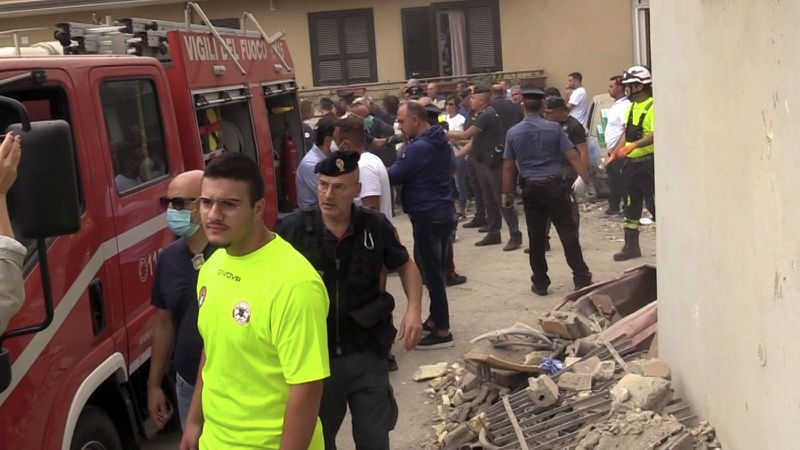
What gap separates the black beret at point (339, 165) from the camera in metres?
4.43

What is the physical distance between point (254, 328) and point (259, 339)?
0.13 feet

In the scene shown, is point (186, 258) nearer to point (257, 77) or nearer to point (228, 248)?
point (228, 248)

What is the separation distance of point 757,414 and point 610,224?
30.9 feet

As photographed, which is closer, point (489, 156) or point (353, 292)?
point (353, 292)

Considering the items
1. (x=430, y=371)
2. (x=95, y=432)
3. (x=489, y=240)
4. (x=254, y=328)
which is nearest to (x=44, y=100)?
(x=95, y=432)

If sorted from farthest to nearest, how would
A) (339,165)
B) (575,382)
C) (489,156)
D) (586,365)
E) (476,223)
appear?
(476,223), (489,156), (586,365), (575,382), (339,165)

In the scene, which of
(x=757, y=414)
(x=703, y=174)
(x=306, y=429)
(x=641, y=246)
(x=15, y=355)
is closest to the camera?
(x=306, y=429)

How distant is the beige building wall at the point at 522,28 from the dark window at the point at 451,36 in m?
0.16

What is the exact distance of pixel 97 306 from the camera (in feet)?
15.1

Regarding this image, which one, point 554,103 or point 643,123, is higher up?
point 554,103

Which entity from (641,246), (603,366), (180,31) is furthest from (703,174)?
(641,246)

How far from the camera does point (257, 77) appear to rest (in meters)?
8.38

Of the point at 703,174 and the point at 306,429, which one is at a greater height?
the point at 703,174

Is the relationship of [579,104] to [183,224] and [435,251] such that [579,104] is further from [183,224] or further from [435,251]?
[183,224]
